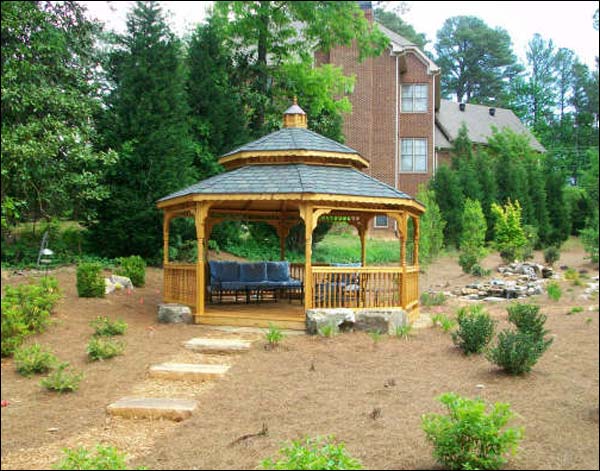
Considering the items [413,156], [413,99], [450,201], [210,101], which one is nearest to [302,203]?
[210,101]

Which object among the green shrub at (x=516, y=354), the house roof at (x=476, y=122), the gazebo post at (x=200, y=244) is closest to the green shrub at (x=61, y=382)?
the gazebo post at (x=200, y=244)

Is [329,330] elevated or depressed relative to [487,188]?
depressed

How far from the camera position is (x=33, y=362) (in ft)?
25.7

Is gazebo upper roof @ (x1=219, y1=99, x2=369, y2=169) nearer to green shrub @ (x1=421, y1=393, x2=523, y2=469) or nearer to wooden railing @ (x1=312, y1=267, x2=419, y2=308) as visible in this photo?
wooden railing @ (x1=312, y1=267, x2=419, y2=308)

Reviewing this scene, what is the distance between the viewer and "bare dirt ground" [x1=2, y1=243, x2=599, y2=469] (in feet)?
17.1

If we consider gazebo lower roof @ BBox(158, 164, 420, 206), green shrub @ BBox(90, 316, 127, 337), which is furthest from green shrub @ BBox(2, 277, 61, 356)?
gazebo lower roof @ BBox(158, 164, 420, 206)

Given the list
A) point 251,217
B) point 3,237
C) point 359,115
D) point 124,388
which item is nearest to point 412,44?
point 359,115

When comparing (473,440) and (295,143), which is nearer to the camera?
(473,440)

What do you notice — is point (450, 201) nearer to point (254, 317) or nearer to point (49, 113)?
point (254, 317)

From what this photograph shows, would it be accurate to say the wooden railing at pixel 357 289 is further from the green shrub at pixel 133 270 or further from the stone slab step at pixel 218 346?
the green shrub at pixel 133 270

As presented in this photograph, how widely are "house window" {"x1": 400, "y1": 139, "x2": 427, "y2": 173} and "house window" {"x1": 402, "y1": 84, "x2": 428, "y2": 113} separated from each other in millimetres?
1639

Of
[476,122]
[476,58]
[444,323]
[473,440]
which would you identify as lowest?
[473,440]

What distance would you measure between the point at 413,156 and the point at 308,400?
2608 cm

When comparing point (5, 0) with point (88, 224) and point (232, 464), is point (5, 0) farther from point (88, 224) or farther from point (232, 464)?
point (88, 224)
